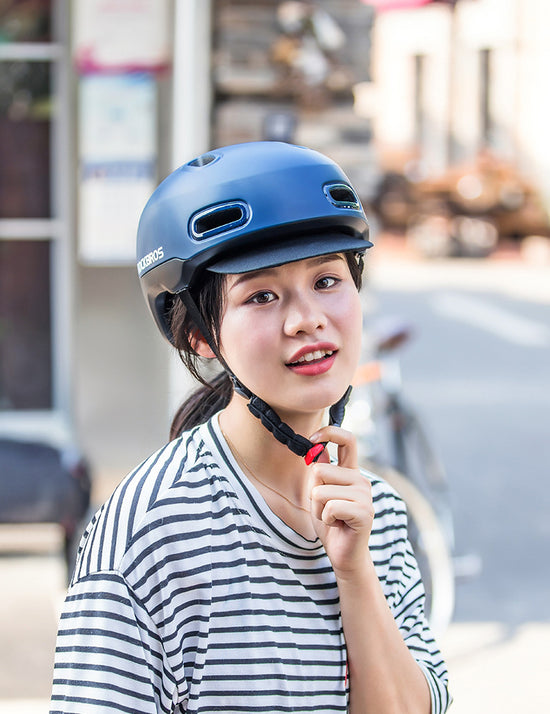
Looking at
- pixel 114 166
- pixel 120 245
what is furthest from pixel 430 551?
pixel 114 166

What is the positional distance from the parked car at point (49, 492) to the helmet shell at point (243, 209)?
2.66 metres

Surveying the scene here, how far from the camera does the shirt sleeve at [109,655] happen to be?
1.39m

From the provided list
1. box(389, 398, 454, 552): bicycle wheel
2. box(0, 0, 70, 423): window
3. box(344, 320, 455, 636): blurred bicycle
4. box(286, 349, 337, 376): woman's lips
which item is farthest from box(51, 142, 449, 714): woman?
box(0, 0, 70, 423): window

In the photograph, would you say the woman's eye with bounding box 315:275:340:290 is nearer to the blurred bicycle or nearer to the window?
the blurred bicycle

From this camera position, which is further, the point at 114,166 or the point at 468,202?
the point at 468,202

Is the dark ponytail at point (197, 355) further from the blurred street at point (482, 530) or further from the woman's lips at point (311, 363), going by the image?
the blurred street at point (482, 530)

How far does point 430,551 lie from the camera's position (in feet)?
14.3

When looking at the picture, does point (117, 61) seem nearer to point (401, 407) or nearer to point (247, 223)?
point (401, 407)

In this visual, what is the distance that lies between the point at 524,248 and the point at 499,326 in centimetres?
1143

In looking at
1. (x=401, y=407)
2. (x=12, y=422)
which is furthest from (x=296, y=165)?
(x=12, y=422)

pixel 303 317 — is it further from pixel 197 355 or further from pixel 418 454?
pixel 418 454

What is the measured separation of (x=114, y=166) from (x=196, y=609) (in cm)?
411

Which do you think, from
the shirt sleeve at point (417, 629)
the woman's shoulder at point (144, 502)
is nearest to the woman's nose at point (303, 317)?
the woman's shoulder at point (144, 502)

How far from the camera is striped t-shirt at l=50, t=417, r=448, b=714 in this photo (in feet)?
4.58
